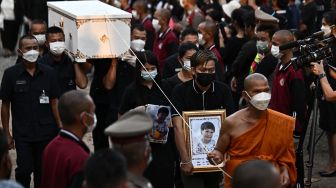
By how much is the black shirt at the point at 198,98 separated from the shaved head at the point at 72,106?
2424mm

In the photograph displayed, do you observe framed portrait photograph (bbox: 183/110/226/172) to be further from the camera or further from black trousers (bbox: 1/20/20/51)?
black trousers (bbox: 1/20/20/51)

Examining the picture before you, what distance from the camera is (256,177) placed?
551cm

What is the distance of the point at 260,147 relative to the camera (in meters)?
8.12

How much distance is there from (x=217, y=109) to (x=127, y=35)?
62.9 inches

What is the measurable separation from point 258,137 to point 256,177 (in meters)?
2.61

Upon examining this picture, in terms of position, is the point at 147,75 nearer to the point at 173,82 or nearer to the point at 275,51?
the point at 173,82

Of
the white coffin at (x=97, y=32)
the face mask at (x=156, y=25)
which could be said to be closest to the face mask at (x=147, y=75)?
the white coffin at (x=97, y=32)

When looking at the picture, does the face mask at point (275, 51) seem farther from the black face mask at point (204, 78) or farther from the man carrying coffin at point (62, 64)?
the man carrying coffin at point (62, 64)

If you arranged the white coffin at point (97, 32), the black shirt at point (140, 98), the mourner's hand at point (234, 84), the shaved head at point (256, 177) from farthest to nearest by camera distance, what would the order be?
the mourner's hand at point (234, 84), the white coffin at point (97, 32), the black shirt at point (140, 98), the shaved head at point (256, 177)

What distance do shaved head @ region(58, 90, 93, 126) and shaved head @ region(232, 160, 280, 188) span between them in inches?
63.9

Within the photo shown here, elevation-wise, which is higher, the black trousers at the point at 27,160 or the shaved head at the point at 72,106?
the shaved head at the point at 72,106

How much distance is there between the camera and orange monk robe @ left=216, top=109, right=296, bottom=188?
8.11 m

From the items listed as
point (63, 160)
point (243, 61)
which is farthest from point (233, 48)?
point (63, 160)

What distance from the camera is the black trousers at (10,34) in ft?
68.6
